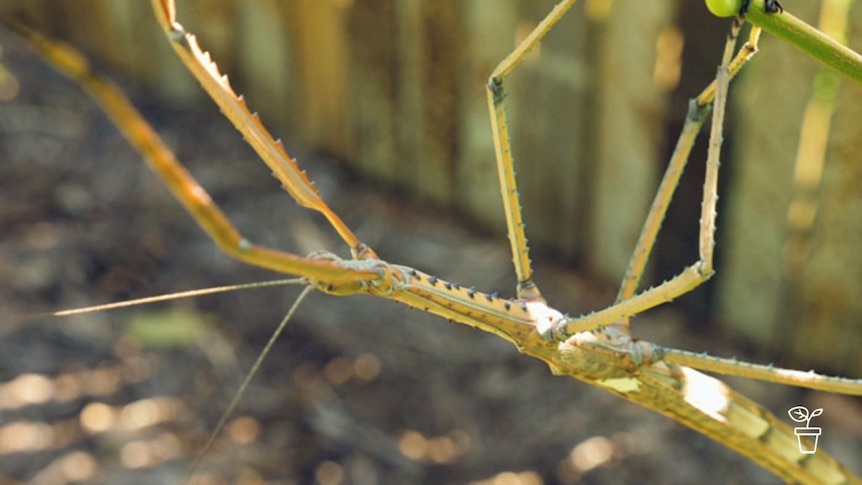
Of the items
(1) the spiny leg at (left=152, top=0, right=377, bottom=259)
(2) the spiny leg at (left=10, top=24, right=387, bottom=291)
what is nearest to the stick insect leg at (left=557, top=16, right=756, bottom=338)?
(1) the spiny leg at (left=152, top=0, right=377, bottom=259)

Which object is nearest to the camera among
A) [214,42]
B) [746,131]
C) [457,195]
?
[746,131]

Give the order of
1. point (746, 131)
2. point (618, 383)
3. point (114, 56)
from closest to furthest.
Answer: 1. point (618, 383)
2. point (746, 131)
3. point (114, 56)

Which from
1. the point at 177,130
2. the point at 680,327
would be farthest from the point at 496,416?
the point at 177,130

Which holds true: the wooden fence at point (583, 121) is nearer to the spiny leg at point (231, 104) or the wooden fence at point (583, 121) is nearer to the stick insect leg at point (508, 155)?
the stick insect leg at point (508, 155)

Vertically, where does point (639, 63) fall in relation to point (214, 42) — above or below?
below

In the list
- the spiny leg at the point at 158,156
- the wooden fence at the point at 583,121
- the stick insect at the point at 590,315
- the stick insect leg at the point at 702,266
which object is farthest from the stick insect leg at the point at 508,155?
the wooden fence at the point at 583,121

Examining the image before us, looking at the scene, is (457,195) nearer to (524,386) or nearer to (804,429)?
(524,386)
